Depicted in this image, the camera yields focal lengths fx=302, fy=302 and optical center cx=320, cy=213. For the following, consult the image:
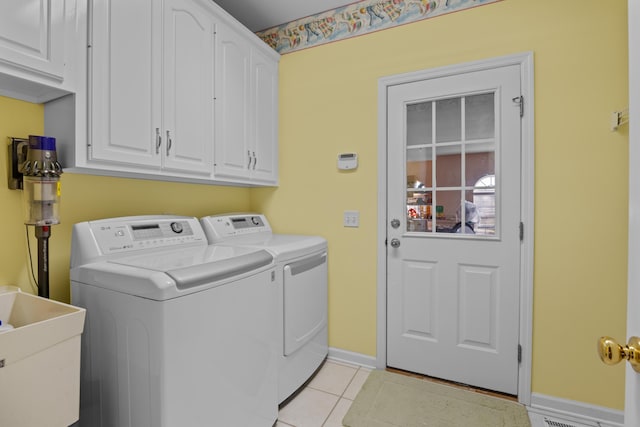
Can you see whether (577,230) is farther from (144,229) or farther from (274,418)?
(144,229)

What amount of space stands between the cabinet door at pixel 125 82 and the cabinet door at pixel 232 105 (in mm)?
418

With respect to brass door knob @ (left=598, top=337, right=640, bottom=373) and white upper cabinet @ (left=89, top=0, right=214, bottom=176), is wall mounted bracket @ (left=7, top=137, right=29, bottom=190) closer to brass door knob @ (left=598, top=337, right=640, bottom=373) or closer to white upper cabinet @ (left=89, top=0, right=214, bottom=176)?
white upper cabinet @ (left=89, top=0, right=214, bottom=176)

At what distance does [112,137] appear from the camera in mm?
1368

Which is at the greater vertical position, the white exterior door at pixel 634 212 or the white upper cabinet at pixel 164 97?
the white upper cabinet at pixel 164 97

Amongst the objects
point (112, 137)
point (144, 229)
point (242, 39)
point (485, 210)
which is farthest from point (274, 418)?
point (242, 39)

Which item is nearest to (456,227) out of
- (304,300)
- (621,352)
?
(304,300)

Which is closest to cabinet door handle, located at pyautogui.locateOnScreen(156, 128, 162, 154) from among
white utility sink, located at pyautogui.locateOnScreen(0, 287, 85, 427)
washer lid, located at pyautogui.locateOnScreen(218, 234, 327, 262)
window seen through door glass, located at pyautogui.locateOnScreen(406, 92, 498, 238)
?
washer lid, located at pyautogui.locateOnScreen(218, 234, 327, 262)

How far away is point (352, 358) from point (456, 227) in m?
1.24

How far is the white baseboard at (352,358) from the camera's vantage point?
2.23m

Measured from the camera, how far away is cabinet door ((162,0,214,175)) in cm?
162

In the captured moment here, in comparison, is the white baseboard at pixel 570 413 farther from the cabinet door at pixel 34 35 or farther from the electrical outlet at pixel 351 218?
the cabinet door at pixel 34 35

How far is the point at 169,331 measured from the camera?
1.07 m

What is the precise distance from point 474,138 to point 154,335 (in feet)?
6.68

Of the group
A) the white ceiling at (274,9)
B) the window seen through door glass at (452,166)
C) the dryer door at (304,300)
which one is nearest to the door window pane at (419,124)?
the window seen through door glass at (452,166)
